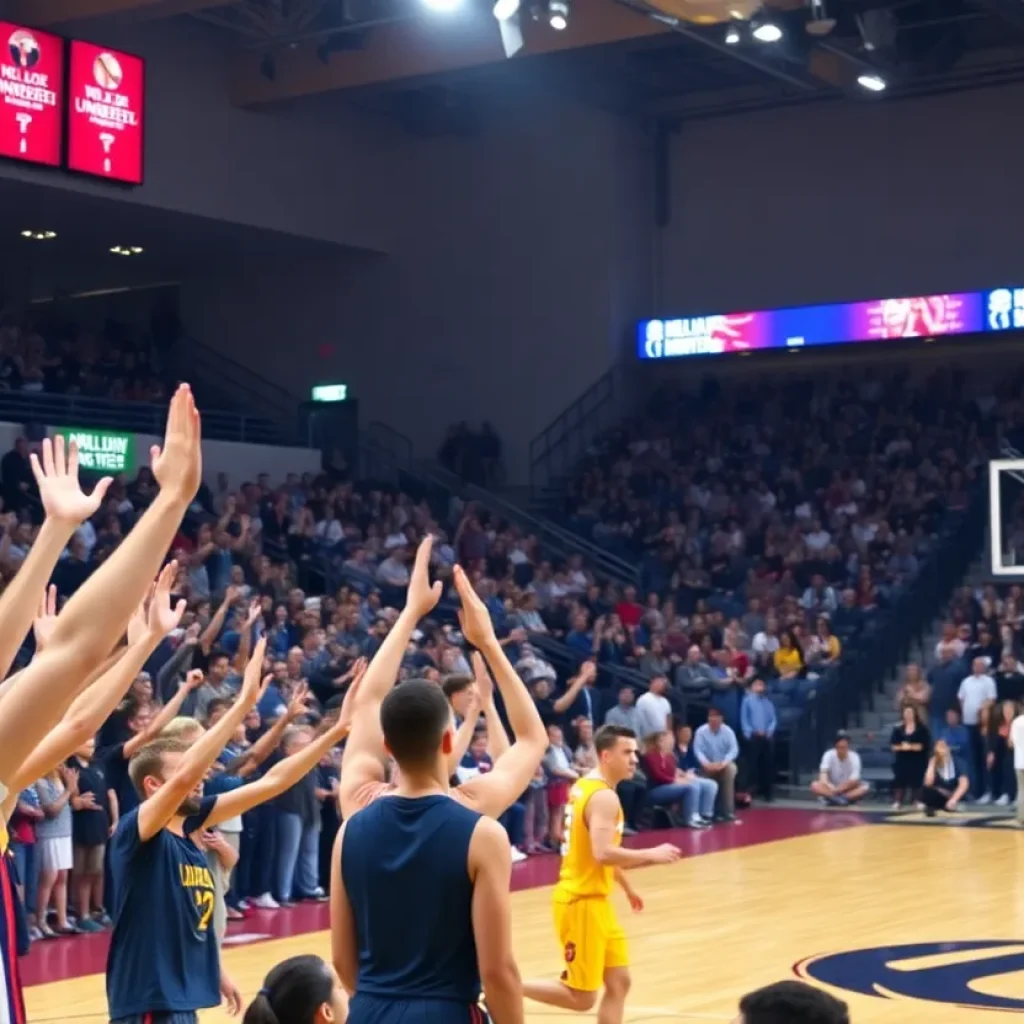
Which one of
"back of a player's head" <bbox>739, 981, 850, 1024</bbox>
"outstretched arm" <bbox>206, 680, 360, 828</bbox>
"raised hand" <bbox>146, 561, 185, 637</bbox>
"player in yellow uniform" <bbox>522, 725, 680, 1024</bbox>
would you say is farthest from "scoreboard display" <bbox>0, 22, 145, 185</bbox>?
"back of a player's head" <bbox>739, 981, 850, 1024</bbox>

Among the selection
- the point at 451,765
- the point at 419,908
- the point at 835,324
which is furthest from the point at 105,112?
the point at 419,908

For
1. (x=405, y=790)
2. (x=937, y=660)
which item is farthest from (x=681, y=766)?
(x=405, y=790)

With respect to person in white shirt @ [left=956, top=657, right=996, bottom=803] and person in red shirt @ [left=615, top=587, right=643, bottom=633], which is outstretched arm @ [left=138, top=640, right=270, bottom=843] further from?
person in red shirt @ [left=615, top=587, right=643, bottom=633]

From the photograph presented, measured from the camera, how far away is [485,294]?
28766mm

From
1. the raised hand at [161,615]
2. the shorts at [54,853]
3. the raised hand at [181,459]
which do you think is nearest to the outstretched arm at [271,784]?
the raised hand at [161,615]

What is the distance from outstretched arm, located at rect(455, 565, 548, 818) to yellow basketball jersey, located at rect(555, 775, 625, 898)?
3788 millimetres

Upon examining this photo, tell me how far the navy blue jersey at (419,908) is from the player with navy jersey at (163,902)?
123 centimetres

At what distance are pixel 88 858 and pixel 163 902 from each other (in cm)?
778

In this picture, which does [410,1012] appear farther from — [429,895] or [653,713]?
[653,713]

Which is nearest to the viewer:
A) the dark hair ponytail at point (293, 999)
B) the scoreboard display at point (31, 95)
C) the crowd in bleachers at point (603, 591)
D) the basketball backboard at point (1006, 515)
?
the dark hair ponytail at point (293, 999)

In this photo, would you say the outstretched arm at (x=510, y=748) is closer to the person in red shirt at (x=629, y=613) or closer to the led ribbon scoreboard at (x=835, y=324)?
the person in red shirt at (x=629, y=613)

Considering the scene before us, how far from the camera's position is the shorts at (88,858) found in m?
12.8

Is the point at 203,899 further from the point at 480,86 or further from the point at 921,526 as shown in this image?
the point at 480,86

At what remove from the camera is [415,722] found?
3.93m
